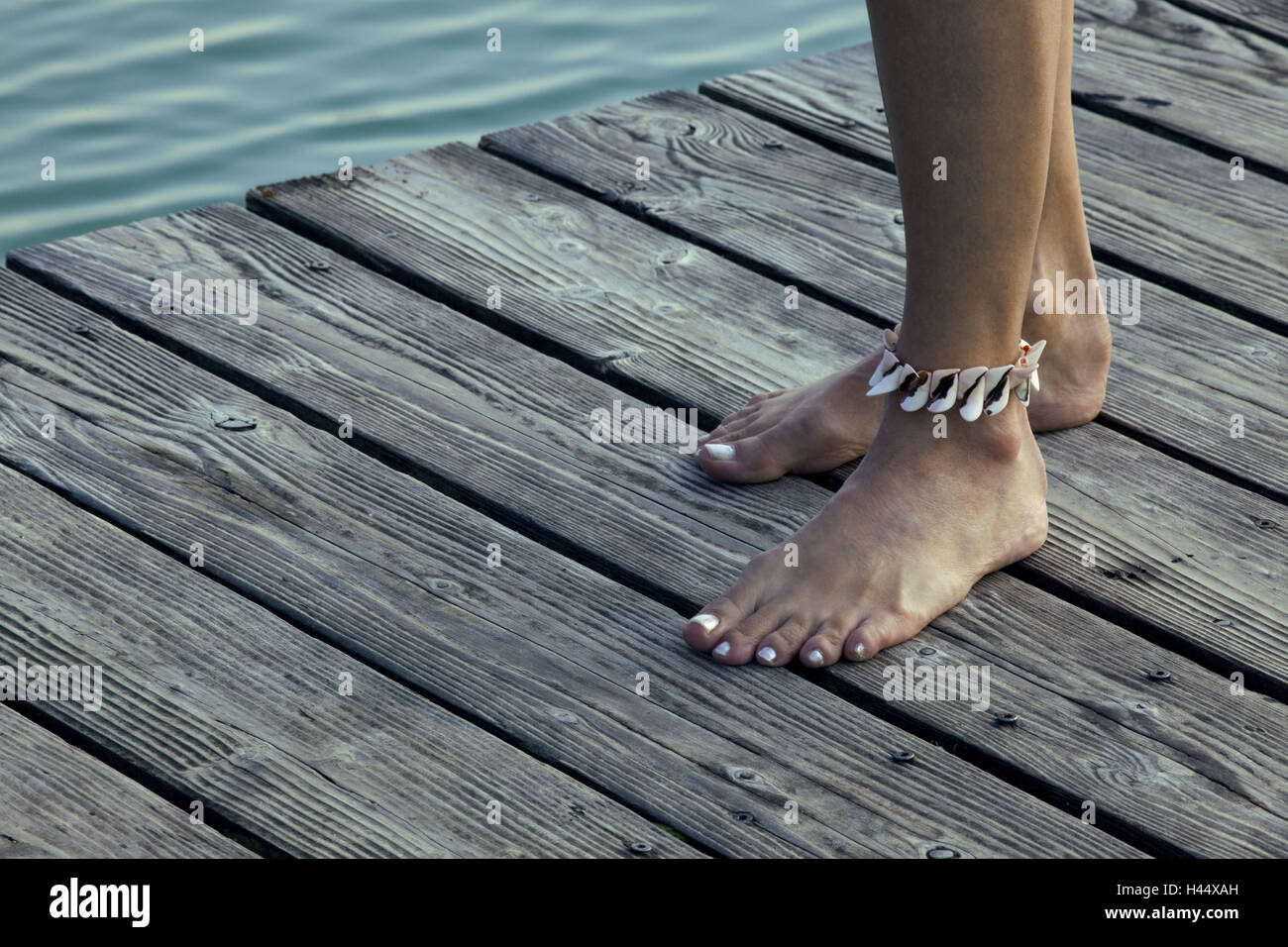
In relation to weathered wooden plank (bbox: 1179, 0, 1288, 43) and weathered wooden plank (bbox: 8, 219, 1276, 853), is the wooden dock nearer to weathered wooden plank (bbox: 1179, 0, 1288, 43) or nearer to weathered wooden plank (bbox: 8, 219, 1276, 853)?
weathered wooden plank (bbox: 8, 219, 1276, 853)

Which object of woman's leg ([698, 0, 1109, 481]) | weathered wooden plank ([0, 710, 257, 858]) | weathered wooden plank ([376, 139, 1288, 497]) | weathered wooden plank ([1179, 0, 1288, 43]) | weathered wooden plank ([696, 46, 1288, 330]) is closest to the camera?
weathered wooden plank ([0, 710, 257, 858])

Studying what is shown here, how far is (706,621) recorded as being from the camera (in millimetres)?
1814

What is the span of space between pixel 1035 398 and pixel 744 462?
40 cm

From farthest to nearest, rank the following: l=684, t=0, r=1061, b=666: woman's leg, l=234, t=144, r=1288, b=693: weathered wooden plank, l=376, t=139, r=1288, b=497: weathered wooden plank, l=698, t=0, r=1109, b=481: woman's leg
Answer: l=376, t=139, r=1288, b=497: weathered wooden plank
l=698, t=0, r=1109, b=481: woman's leg
l=234, t=144, r=1288, b=693: weathered wooden plank
l=684, t=0, r=1061, b=666: woman's leg

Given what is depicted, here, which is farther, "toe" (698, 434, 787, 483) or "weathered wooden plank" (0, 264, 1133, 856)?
"toe" (698, 434, 787, 483)

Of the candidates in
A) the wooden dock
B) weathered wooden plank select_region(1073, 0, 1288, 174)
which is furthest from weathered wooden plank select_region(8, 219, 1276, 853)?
weathered wooden plank select_region(1073, 0, 1288, 174)

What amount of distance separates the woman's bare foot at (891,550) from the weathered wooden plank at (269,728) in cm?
30

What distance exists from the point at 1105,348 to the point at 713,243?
2.32ft

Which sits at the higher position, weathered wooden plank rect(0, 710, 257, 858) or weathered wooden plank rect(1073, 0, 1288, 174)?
weathered wooden plank rect(1073, 0, 1288, 174)

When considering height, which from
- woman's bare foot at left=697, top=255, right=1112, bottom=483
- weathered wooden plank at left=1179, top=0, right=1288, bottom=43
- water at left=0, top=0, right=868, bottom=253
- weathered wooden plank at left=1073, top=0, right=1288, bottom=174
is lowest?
water at left=0, top=0, right=868, bottom=253

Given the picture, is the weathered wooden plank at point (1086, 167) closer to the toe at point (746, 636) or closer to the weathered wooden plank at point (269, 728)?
the toe at point (746, 636)

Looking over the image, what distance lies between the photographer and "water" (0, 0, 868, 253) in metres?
4.41

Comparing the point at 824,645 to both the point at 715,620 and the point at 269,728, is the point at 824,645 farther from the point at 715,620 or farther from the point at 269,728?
the point at 269,728

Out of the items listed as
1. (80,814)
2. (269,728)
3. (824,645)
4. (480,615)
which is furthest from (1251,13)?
(80,814)
